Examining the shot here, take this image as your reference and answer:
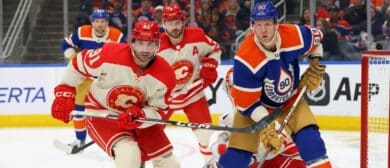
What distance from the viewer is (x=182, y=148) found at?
541cm

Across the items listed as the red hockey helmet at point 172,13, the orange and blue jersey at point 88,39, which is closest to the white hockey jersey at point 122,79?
the red hockey helmet at point 172,13

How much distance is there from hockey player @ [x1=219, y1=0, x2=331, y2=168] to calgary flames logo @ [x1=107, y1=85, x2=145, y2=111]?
1.38ft

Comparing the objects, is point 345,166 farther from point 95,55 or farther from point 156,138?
point 95,55

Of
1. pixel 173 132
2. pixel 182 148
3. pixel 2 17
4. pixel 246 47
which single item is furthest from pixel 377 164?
pixel 2 17

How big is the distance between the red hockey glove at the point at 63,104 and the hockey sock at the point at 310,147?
984 mm

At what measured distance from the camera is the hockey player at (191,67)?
4.18 metres

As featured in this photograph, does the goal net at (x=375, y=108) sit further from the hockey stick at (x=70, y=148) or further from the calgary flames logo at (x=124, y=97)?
the hockey stick at (x=70, y=148)

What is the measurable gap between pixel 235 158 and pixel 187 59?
4.04 feet

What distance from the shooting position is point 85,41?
547cm

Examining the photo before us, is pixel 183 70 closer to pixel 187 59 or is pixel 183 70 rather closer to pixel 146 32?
pixel 187 59

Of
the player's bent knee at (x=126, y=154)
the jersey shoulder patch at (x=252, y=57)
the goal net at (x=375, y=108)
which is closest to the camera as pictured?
the player's bent knee at (x=126, y=154)

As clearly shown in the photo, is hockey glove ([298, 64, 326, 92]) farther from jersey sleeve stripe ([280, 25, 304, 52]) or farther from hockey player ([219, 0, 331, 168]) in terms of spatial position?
jersey sleeve stripe ([280, 25, 304, 52])

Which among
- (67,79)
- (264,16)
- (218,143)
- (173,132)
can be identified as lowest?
(173,132)

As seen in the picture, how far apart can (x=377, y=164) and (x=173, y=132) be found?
257 centimetres
